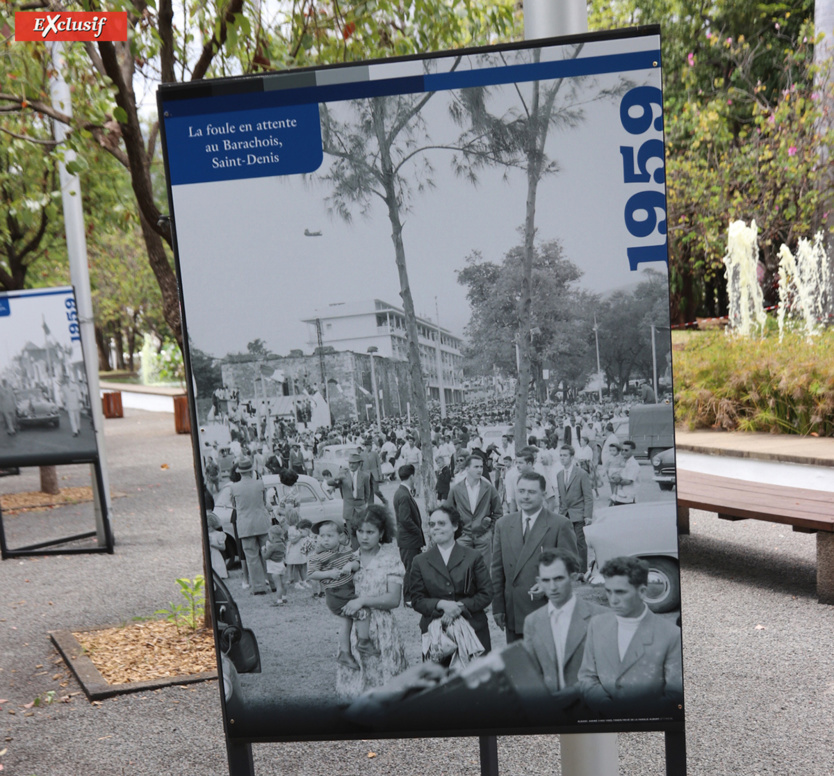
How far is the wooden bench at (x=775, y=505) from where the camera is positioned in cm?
535

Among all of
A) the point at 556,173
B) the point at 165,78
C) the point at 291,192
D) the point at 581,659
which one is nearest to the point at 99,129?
the point at 165,78

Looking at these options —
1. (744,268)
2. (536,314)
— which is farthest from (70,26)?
(744,268)

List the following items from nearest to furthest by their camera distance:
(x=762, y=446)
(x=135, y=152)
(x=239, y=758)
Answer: (x=239, y=758) < (x=135, y=152) < (x=762, y=446)

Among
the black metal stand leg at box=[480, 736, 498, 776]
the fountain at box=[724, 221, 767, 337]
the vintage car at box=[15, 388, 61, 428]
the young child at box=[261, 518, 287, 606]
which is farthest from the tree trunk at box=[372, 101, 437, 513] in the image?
the fountain at box=[724, 221, 767, 337]

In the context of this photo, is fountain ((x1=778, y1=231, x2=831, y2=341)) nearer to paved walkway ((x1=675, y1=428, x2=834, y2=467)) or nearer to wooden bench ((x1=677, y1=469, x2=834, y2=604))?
paved walkway ((x1=675, y1=428, x2=834, y2=467))

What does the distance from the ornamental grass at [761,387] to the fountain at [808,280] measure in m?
5.12

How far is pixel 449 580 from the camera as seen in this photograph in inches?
84.0

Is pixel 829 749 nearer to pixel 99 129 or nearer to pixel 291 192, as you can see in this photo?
pixel 291 192

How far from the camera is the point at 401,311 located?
6.82ft

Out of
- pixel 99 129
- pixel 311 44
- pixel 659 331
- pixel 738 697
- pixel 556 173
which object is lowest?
pixel 738 697

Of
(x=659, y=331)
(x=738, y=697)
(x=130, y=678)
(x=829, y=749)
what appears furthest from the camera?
(x=130, y=678)

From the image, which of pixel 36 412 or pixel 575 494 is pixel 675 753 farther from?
pixel 36 412

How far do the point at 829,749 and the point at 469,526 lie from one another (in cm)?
239

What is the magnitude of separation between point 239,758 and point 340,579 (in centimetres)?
56
